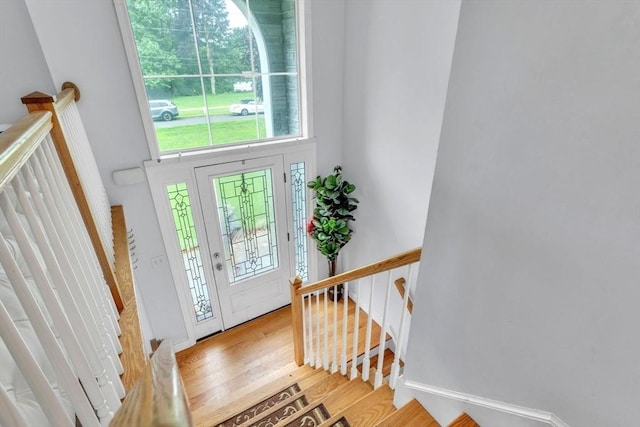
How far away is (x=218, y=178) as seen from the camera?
2969 mm

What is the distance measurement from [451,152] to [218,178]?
2.35 m

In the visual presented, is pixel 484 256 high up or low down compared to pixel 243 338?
up

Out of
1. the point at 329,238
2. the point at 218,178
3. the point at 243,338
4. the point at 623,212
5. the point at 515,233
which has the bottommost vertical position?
the point at 243,338

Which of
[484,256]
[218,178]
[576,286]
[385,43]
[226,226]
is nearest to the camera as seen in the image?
[576,286]

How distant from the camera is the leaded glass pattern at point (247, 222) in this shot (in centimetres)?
311

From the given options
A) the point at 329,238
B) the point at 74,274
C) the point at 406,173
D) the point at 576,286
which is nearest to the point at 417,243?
the point at 406,173

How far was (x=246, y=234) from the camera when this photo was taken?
3.34 meters

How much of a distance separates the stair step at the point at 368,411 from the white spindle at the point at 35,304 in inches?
52.9

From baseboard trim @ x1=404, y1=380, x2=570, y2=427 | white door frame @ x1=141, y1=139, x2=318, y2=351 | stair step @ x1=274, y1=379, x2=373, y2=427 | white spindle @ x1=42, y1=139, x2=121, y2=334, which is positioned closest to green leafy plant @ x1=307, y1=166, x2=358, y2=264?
white door frame @ x1=141, y1=139, x2=318, y2=351

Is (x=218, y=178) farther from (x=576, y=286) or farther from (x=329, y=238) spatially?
(x=576, y=286)

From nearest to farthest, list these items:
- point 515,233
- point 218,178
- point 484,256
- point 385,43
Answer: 1. point 515,233
2. point 484,256
3. point 385,43
4. point 218,178

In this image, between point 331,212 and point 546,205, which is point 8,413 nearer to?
point 546,205

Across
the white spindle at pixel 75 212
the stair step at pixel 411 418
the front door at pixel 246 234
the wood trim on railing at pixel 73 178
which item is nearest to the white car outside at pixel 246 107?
the front door at pixel 246 234

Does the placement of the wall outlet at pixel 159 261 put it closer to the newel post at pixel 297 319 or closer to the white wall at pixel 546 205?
the newel post at pixel 297 319
